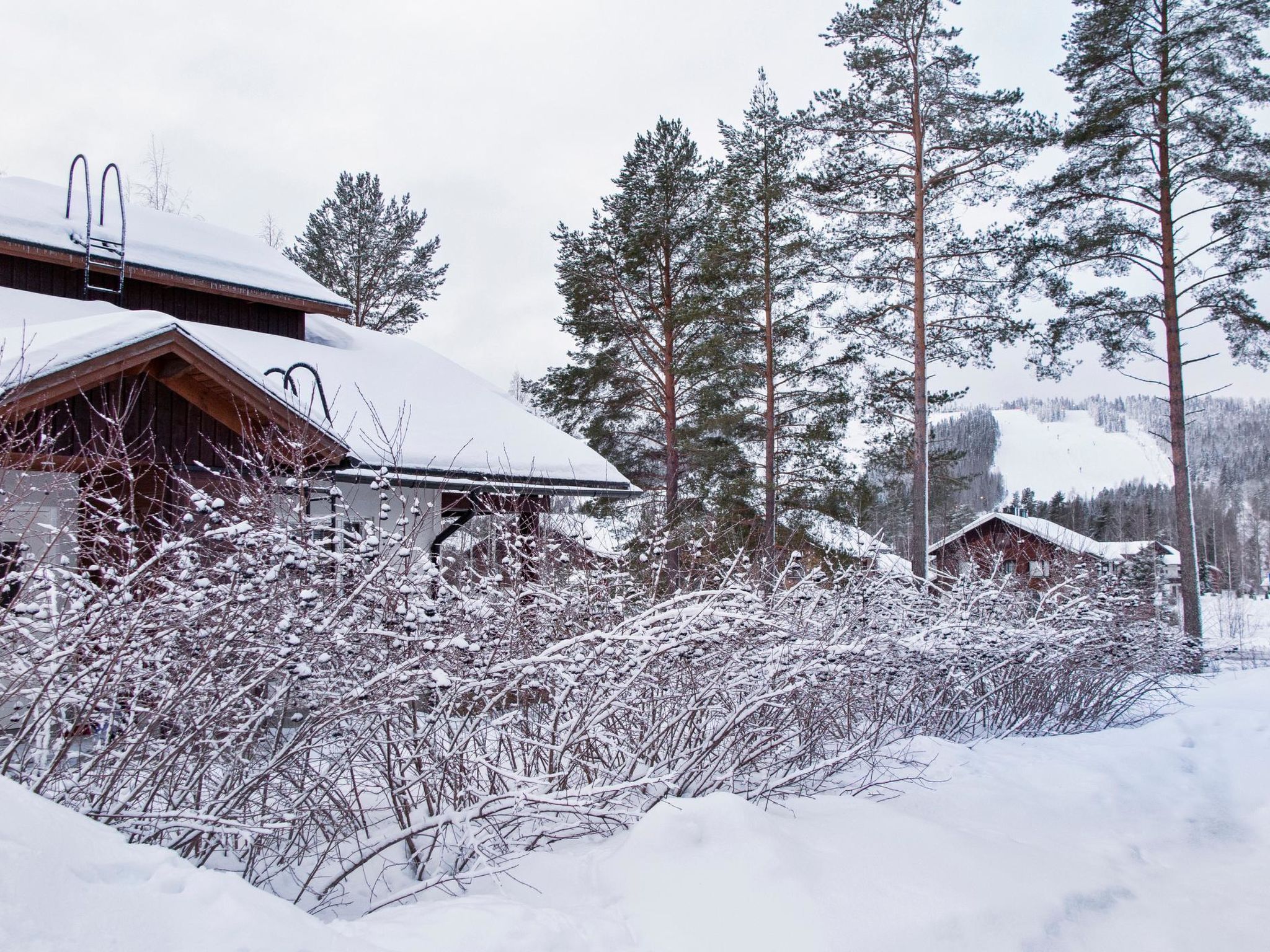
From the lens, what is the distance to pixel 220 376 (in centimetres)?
673

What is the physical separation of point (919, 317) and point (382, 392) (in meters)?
9.86

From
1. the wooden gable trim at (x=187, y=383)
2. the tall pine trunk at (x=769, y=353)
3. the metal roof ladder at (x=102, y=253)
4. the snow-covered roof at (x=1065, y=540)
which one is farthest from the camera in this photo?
the tall pine trunk at (x=769, y=353)

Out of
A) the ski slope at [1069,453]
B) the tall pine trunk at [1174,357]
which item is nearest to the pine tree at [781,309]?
the tall pine trunk at [1174,357]

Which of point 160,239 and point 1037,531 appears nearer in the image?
point 160,239

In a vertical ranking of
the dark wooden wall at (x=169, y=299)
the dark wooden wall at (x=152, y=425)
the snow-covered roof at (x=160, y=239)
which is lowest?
the dark wooden wall at (x=152, y=425)

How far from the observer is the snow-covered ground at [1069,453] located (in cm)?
15275

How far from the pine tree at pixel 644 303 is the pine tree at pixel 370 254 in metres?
4.79

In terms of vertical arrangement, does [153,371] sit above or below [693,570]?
above

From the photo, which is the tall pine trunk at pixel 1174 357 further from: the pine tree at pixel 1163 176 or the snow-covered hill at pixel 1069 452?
the snow-covered hill at pixel 1069 452

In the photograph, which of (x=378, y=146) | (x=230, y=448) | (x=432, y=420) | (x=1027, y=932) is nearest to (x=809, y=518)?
(x=432, y=420)

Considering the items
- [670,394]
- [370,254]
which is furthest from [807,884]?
[370,254]

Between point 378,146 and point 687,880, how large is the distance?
2311 cm

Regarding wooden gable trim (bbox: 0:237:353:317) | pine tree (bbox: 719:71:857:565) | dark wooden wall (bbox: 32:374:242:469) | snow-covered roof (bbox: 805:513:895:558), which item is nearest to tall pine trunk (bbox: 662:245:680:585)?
pine tree (bbox: 719:71:857:565)

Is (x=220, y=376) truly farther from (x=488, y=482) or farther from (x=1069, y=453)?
(x=1069, y=453)
